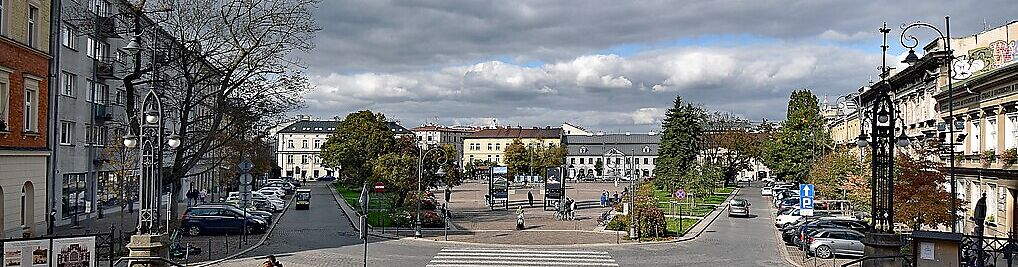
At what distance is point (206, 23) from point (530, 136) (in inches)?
5399

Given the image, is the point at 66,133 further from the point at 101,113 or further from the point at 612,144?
the point at 612,144

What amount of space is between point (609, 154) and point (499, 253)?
130m

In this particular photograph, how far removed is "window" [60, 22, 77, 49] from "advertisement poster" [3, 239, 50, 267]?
79.5 feet

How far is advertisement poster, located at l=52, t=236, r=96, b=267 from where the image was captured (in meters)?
19.6

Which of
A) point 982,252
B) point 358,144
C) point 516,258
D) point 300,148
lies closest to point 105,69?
point 516,258

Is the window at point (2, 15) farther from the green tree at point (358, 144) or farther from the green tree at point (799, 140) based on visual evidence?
the green tree at point (799, 140)

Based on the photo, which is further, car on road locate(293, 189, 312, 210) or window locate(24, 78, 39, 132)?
car on road locate(293, 189, 312, 210)

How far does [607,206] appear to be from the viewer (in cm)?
6688

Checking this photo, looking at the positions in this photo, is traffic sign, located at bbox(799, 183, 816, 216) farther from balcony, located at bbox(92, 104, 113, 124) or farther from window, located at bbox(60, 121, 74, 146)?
balcony, located at bbox(92, 104, 113, 124)

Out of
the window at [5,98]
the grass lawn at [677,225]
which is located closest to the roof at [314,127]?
the grass lawn at [677,225]

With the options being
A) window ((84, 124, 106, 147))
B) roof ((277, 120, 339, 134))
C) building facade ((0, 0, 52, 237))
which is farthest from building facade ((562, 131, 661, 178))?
building facade ((0, 0, 52, 237))

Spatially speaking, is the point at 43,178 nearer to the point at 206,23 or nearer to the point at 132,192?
the point at 206,23

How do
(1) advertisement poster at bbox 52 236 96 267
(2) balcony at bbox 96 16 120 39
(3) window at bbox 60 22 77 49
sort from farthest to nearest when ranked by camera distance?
1. (2) balcony at bbox 96 16 120 39
2. (3) window at bbox 60 22 77 49
3. (1) advertisement poster at bbox 52 236 96 267

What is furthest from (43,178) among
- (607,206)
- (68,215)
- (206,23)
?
(607,206)
